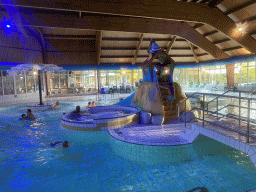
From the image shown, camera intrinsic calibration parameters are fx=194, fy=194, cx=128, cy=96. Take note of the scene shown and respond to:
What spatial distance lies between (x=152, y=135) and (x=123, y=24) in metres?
8.29

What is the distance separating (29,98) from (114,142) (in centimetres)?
1440

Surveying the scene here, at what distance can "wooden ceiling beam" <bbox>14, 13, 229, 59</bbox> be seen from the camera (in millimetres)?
10288

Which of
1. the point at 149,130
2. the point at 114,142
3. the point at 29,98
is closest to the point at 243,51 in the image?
the point at 149,130

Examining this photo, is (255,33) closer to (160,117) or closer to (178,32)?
(178,32)

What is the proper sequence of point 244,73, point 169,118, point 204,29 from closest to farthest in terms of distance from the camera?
1. point 169,118
2. point 204,29
3. point 244,73

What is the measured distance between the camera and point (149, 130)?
644cm

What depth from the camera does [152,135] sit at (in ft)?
19.0

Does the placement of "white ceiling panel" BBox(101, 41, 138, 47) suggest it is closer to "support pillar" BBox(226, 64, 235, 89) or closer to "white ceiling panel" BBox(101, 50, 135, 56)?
"white ceiling panel" BBox(101, 50, 135, 56)

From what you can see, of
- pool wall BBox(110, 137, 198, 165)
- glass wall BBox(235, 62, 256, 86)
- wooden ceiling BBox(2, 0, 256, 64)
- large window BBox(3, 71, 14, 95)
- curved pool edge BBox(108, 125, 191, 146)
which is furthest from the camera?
glass wall BBox(235, 62, 256, 86)

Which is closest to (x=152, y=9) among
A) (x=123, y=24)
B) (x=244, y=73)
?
(x=123, y=24)

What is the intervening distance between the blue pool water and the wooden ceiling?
610cm

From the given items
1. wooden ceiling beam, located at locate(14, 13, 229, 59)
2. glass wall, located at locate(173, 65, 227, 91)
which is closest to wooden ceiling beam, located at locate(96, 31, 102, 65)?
wooden ceiling beam, located at locate(14, 13, 229, 59)

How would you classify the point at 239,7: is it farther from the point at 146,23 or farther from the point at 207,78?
the point at 207,78

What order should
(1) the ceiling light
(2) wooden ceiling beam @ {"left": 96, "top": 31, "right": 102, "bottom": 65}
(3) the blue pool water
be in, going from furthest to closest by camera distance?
(2) wooden ceiling beam @ {"left": 96, "top": 31, "right": 102, "bottom": 65}, (1) the ceiling light, (3) the blue pool water
